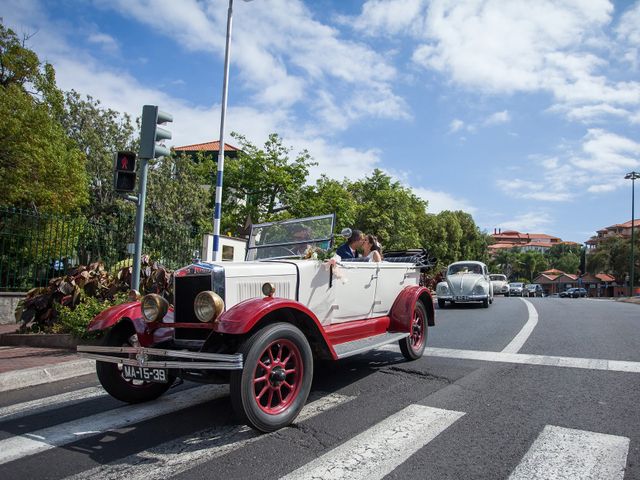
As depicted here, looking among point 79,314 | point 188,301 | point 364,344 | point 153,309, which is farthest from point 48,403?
point 364,344

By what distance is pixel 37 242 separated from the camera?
8.95 metres

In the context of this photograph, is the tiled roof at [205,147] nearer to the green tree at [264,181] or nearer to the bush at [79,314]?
the green tree at [264,181]

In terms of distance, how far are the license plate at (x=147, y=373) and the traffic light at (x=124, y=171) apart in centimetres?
391

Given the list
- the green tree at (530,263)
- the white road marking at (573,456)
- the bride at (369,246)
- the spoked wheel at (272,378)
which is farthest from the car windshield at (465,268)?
the green tree at (530,263)

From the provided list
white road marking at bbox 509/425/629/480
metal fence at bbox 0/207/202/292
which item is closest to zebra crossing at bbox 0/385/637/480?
white road marking at bbox 509/425/629/480

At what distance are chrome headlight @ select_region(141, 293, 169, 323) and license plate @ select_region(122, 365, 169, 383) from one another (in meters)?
0.50

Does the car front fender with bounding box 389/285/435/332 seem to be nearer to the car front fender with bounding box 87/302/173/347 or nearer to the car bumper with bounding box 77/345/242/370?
the car front fender with bounding box 87/302/173/347

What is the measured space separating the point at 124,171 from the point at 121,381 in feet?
12.2

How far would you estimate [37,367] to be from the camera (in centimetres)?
529

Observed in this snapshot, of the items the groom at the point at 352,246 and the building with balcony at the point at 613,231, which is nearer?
the groom at the point at 352,246

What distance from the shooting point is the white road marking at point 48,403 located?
3957mm

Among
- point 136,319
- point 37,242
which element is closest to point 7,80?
point 37,242

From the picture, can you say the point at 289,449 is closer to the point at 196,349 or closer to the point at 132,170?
the point at 196,349

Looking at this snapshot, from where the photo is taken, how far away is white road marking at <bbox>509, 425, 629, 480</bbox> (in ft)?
8.66
